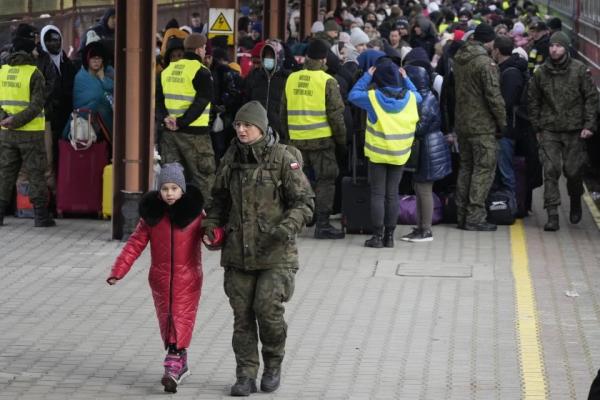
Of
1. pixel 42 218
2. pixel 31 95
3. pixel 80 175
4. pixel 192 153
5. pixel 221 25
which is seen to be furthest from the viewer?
pixel 221 25

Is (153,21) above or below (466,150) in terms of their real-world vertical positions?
above

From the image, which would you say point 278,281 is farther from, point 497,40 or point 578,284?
point 497,40

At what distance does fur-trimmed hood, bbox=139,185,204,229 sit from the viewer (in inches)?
344

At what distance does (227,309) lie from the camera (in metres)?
11.1

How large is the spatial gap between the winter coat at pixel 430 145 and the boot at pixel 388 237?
0.58 metres

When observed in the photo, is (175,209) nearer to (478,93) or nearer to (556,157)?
(478,93)

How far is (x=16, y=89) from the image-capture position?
14516mm

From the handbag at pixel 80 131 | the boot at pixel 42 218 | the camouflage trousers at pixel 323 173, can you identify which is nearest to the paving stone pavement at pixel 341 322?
the boot at pixel 42 218

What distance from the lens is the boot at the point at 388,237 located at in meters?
13.9

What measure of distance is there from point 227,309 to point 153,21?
4.00m

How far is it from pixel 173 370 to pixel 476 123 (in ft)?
21.8

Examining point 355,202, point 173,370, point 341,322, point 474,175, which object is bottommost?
point 341,322

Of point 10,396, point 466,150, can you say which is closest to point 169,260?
point 10,396

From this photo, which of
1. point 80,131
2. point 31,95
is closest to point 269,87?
point 80,131
